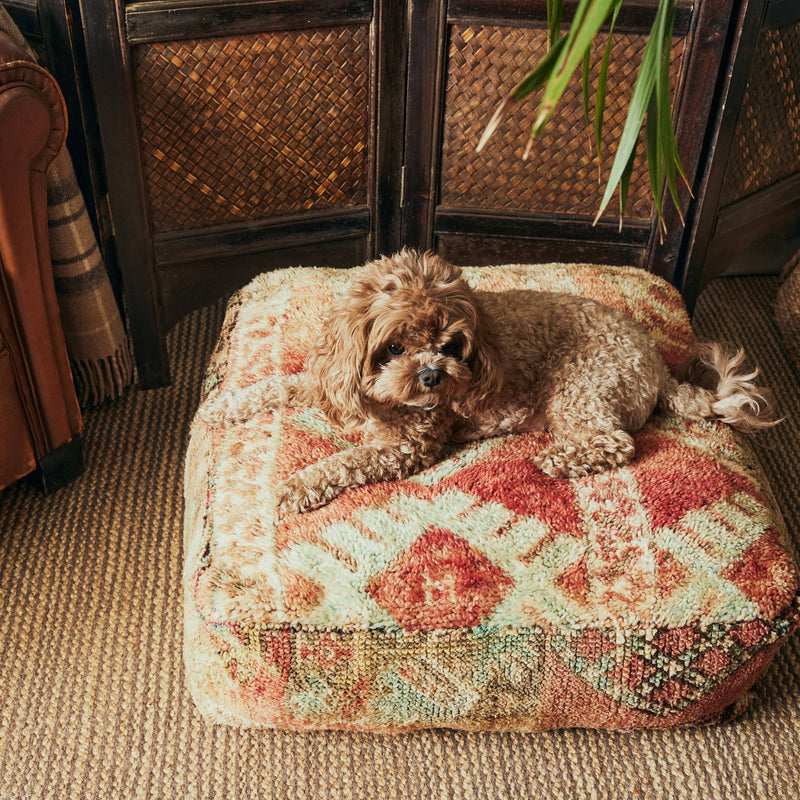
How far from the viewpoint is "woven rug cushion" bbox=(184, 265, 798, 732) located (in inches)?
63.1

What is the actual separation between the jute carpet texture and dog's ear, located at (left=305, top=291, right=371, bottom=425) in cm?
67

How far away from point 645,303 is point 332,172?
0.98 meters

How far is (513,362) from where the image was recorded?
1.92m

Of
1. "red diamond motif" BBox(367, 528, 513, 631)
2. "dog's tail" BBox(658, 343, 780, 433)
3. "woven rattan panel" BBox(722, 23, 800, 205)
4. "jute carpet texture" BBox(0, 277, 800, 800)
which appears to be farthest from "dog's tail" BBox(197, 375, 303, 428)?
"woven rattan panel" BBox(722, 23, 800, 205)

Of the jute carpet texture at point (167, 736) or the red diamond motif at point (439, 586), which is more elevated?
the red diamond motif at point (439, 586)

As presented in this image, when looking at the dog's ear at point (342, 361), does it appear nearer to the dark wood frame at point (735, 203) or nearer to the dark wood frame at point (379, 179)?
the dark wood frame at point (379, 179)

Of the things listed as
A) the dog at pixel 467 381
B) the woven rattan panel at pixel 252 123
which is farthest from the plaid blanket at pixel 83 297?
the dog at pixel 467 381

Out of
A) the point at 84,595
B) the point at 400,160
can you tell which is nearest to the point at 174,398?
the point at 84,595

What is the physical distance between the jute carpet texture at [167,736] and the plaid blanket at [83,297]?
466 millimetres

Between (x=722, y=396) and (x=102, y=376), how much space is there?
1.73m

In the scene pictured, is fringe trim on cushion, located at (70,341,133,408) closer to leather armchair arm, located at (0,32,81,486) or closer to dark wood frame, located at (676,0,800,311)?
leather armchair arm, located at (0,32,81,486)

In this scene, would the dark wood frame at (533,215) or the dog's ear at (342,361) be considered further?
the dark wood frame at (533,215)

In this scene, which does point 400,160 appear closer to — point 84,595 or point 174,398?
point 174,398

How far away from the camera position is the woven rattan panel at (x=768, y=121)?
247 cm
